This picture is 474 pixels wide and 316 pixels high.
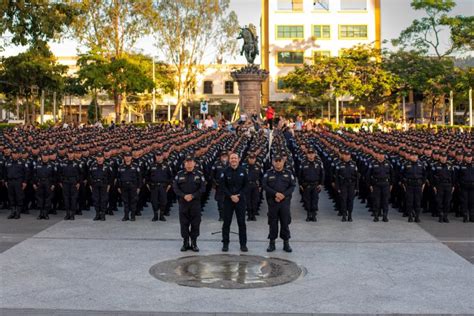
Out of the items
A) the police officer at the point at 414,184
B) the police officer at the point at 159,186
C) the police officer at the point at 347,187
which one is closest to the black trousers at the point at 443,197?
the police officer at the point at 414,184

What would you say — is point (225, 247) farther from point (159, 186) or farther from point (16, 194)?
point (16, 194)

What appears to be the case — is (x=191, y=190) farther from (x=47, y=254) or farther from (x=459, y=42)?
(x=459, y=42)

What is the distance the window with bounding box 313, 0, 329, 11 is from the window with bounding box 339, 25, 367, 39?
102 inches

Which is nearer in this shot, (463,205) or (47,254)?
(47,254)

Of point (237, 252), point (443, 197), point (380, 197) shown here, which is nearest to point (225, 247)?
point (237, 252)

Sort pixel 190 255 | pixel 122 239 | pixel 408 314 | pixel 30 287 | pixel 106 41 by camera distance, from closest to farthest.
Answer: pixel 408 314, pixel 30 287, pixel 190 255, pixel 122 239, pixel 106 41

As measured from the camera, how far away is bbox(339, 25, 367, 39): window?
6619 centimetres

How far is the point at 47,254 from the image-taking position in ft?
33.1

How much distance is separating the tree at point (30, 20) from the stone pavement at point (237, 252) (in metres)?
14.3

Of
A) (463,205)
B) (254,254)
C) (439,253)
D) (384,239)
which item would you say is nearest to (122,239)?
(254,254)

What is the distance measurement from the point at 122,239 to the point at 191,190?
71.4 inches

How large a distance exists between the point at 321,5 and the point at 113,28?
2818 cm

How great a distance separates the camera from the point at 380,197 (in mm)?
13594

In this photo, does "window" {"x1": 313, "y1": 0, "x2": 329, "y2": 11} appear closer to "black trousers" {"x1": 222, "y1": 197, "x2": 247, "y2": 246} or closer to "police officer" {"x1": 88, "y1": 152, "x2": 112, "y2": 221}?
"police officer" {"x1": 88, "y1": 152, "x2": 112, "y2": 221}
